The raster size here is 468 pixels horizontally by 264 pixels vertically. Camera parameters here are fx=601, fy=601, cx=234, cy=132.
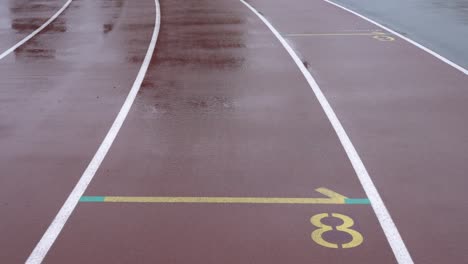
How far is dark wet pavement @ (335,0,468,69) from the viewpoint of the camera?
1486cm

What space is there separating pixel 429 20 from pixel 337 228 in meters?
14.7

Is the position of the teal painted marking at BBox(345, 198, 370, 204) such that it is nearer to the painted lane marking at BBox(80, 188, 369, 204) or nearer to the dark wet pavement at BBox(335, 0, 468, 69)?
the painted lane marking at BBox(80, 188, 369, 204)

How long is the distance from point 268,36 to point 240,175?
9.89 m

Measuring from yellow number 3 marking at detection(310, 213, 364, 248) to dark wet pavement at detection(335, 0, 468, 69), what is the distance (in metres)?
7.90

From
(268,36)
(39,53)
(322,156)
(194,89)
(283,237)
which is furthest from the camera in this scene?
(268,36)

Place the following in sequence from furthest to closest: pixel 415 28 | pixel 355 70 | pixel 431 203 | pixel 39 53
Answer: pixel 415 28
pixel 39 53
pixel 355 70
pixel 431 203

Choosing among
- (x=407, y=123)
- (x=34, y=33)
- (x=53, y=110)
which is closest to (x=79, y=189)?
(x=53, y=110)

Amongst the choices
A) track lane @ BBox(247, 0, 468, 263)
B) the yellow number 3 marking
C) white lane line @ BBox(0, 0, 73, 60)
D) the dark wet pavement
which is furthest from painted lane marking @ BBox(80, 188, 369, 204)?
white lane line @ BBox(0, 0, 73, 60)

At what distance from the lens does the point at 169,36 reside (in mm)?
16781

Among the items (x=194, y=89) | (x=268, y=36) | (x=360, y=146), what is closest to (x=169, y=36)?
(x=268, y=36)

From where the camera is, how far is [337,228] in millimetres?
5926

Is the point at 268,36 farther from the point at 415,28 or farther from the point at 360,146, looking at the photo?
the point at 360,146

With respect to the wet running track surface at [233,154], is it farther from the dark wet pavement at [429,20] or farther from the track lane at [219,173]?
the dark wet pavement at [429,20]

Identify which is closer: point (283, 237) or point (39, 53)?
point (283, 237)
